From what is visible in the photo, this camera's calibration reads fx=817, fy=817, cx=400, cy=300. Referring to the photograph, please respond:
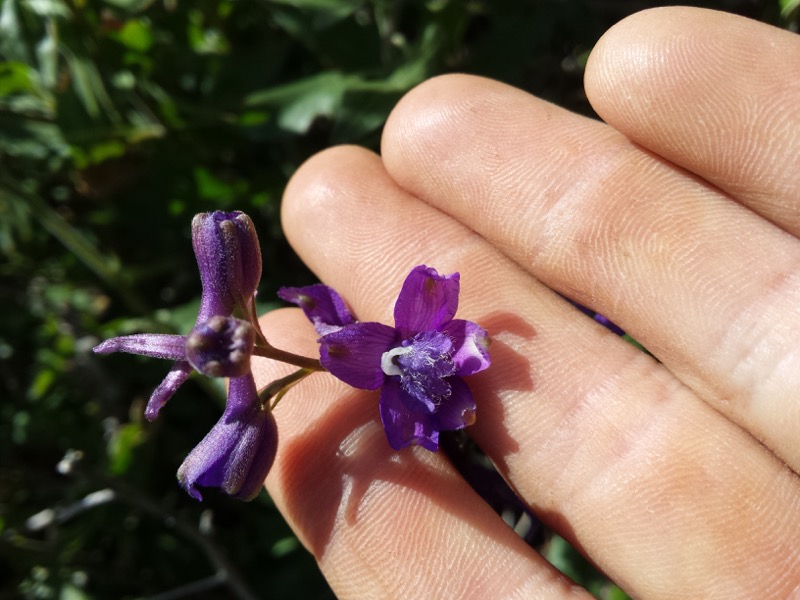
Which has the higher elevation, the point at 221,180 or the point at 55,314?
the point at 221,180

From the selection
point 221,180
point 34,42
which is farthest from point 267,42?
point 34,42

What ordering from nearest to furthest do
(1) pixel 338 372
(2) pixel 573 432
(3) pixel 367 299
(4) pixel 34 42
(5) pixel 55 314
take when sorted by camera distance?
(1) pixel 338 372, (2) pixel 573 432, (3) pixel 367 299, (4) pixel 34 42, (5) pixel 55 314

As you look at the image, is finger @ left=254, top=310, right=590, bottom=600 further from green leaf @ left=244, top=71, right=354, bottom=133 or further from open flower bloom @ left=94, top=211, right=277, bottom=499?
green leaf @ left=244, top=71, right=354, bottom=133

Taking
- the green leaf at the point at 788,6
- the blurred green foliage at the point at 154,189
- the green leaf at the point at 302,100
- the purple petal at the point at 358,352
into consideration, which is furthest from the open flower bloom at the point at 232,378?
the green leaf at the point at 788,6

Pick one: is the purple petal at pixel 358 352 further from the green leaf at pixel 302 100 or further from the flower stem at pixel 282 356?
the green leaf at pixel 302 100

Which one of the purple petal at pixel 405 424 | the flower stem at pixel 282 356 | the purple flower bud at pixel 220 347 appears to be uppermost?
the purple flower bud at pixel 220 347

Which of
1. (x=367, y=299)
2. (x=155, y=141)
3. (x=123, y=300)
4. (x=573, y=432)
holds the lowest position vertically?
(x=123, y=300)

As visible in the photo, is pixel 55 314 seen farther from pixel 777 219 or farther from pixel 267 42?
pixel 777 219
